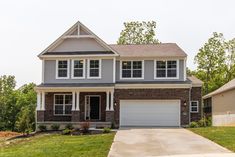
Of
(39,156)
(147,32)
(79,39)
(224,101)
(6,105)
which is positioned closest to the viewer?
(39,156)

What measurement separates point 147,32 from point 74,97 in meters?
25.6

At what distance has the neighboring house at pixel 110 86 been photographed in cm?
2914

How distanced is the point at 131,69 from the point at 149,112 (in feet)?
12.1

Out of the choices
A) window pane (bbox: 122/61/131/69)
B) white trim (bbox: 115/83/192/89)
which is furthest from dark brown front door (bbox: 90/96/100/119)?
window pane (bbox: 122/61/131/69)

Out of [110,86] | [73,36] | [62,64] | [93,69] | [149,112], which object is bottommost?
[149,112]

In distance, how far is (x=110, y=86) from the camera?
2878cm

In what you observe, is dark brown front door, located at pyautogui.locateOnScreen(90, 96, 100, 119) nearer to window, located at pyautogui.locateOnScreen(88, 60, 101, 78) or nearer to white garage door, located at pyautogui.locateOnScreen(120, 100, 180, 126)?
window, located at pyautogui.locateOnScreen(88, 60, 101, 78)

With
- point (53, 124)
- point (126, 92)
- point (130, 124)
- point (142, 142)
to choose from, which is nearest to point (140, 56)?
point (126, 92)

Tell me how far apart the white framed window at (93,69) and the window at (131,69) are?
1.97 meters

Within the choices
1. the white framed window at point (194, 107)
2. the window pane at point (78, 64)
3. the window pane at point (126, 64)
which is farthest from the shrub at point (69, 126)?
the white framed window at point (194, 107)

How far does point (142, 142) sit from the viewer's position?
17.3 m

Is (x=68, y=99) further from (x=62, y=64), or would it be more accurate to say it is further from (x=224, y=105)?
(x=224, y=105)

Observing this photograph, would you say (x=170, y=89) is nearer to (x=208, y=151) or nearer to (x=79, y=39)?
(x=79, y=39)

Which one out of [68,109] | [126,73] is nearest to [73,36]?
[126,73]
